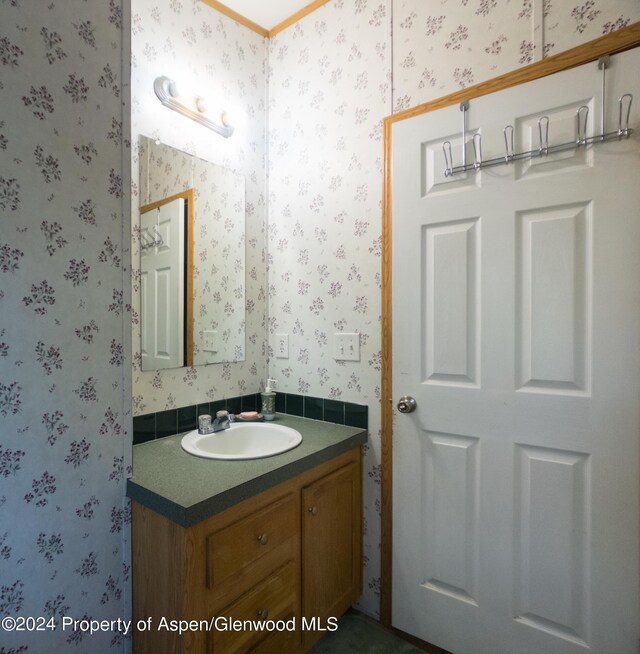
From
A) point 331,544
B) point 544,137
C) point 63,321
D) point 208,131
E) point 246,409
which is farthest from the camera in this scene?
point 246,409

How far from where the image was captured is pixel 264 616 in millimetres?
1232

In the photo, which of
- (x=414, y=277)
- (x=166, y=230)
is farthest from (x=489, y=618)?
(x=166, y=230)

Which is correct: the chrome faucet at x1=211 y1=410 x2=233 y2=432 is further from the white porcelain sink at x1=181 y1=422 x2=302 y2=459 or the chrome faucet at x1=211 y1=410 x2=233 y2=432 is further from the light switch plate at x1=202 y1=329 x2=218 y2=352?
the light switch plate at x1=202 y1=329 x2=218 y2=352

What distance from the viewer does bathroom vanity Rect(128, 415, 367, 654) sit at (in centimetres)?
103

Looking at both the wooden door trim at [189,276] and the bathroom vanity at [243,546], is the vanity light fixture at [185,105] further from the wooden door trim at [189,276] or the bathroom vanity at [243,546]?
the bathroom vanity at [243,546]

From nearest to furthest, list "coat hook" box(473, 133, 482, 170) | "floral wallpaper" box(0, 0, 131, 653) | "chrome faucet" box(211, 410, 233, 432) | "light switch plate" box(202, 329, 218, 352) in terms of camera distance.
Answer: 1. "floral wallpaper" box(0, 0, 131, 653)
2. "coat hook" box(473, 133, 482, 170)
3. "chrome faucet" box(211, 410, 233, 432)
4. "light switch plate" box(202, 329, 218, 352)

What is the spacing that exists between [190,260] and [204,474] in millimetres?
899

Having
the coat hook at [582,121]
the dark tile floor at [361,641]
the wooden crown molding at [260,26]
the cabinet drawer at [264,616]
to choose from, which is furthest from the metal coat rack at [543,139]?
the dark tile floor at [361,641]

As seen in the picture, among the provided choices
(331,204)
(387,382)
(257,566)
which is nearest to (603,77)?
(331,204)

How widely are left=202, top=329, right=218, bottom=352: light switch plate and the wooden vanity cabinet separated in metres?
0.72

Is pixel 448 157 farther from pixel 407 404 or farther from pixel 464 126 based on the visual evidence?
pixel 407 404

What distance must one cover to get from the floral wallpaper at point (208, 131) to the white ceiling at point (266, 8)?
0.06 m

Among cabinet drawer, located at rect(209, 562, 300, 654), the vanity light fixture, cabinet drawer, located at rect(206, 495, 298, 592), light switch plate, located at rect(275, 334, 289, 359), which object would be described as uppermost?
the vanity light fixture

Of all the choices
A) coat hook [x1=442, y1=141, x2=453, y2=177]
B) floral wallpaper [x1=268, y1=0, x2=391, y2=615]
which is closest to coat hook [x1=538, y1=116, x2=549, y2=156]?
coat hook [x1=442, y1=141, x2=453, y2=177]
